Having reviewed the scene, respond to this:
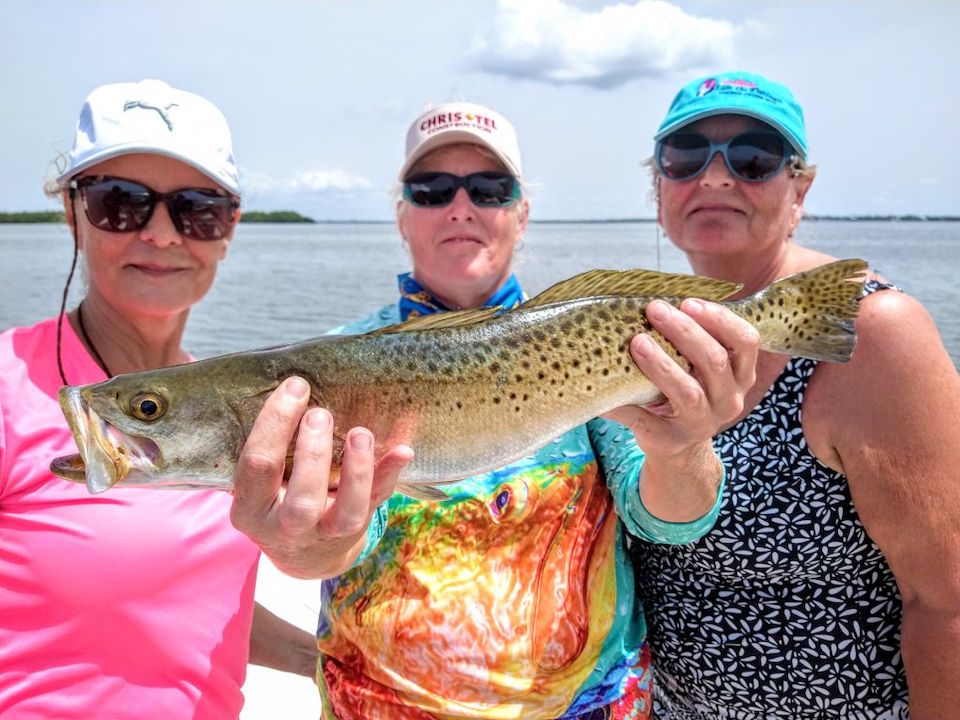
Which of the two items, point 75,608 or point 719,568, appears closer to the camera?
point 75,608

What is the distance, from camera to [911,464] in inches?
121

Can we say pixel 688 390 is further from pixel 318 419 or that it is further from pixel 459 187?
pixel 459 187

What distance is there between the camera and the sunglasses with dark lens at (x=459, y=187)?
4.13 m

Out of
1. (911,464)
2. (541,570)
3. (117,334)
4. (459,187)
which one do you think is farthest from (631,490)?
(117,334)

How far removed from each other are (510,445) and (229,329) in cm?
2564

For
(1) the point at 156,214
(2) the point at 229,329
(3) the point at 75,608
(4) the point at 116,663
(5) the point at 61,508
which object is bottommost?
(2) the point at 229,329

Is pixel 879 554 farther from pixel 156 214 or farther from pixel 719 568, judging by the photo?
pixel 156 214

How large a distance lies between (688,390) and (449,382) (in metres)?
0.90

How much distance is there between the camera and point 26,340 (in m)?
3.43

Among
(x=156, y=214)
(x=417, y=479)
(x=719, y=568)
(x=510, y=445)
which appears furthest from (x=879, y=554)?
(x=156, y=214)

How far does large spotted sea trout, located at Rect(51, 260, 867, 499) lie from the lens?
8.57 feet

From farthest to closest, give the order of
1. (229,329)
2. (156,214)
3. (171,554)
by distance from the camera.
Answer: (229,329) < (156,214) < (171,554)

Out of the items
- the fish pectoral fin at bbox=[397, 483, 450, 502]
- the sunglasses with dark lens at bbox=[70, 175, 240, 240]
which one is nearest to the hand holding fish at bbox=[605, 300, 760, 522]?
the fish pectoral fin at bbox=[397, 483, 450, 502]

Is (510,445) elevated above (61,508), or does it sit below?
above
